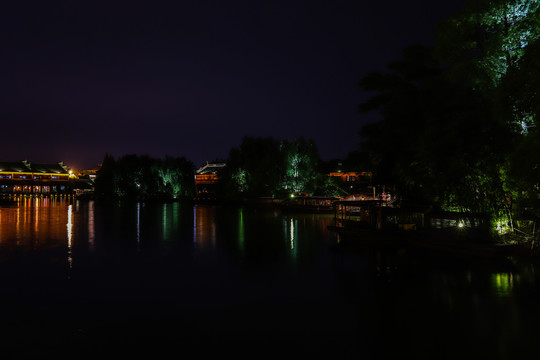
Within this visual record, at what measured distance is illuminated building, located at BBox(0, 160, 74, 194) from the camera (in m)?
113

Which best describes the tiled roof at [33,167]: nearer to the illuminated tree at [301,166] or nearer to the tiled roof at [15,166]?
the tiled roof at [15,166]

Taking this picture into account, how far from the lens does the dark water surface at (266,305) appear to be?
806 cm

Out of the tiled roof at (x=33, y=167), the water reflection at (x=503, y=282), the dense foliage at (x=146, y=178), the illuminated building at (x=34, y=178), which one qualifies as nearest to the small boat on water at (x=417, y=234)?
the water reflection at (x=503, y=282)

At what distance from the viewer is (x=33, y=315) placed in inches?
394

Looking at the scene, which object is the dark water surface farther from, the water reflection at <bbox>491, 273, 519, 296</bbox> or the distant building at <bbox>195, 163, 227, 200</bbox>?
the distant building at <bbox>195, 163, 227, 200</bbox>

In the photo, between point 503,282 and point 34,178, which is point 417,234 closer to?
point 503,282

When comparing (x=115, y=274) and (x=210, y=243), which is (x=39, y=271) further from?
(x=210, y=243)

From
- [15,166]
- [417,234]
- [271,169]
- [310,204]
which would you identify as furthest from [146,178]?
[417,234]

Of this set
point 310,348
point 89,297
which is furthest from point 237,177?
point 310,348

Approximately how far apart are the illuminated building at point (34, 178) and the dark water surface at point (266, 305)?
372 feet

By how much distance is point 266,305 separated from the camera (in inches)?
422

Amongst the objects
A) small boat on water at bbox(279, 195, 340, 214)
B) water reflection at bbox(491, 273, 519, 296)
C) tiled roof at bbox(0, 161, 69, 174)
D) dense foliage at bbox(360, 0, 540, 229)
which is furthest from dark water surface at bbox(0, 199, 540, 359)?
tiled roof at bbox(0, 161, 69, 174)

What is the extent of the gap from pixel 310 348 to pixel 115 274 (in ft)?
31.3

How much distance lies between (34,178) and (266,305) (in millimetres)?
132327
